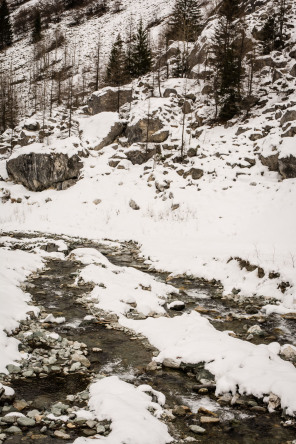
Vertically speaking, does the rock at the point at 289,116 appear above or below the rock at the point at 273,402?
above

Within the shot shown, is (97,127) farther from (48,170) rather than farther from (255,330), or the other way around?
(255,330)

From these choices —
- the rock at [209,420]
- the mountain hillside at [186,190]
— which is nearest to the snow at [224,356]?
the mountain hillside at [186,190]

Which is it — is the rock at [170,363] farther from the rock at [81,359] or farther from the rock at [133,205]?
the rock at [133,205]

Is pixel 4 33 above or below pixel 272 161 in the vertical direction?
above

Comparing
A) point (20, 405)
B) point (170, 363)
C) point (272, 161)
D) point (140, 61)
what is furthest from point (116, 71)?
point (20, 405)

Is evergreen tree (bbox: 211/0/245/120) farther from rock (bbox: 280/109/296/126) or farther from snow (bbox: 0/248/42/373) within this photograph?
snow (bbox: 0/248/42/373)

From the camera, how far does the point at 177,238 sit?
15.9 metres

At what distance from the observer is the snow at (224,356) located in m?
4.11

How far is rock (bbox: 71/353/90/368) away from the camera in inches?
197

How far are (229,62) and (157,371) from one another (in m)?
30.4

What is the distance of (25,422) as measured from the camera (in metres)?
3.26

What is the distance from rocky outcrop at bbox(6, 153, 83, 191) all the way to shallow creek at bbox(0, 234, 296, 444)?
18629mm

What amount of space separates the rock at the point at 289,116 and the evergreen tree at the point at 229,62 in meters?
6.54

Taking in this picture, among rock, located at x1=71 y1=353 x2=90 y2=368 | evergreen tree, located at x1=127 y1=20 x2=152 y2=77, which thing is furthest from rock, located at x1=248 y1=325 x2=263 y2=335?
evergreen tree, located at x1=127 y1=20 x2=152 y2=77
